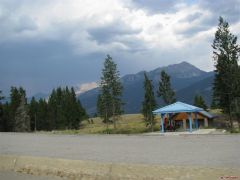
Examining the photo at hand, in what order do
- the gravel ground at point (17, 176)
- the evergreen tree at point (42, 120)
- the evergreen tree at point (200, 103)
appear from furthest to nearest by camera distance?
1. the evergreen tree at point (42, 120)
2. the evergreen tree at point (200, 103)
3. the gravel ground at point (17, 176)

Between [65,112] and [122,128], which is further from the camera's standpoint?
[65,112]

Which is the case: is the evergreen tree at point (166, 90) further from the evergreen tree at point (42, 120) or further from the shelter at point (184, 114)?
the evergreen tree at point (42, 120)

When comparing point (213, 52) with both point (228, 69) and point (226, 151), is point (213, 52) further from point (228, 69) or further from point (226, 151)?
point (226, 151)

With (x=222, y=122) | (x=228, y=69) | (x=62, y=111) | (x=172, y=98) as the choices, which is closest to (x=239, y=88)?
(x=228, y=69)

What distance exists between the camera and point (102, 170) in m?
9.34

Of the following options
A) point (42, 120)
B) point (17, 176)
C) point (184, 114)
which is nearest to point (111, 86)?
point (184, 114)

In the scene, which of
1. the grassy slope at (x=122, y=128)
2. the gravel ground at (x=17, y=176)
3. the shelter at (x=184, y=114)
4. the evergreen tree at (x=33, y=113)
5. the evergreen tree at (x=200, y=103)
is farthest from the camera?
the evergreen tree at (x=33, y=113)

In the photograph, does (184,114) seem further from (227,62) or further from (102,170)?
(102,170)

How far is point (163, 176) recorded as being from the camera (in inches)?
320

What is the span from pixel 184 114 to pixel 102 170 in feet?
156

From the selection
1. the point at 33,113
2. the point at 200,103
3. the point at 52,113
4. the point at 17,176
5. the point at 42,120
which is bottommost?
the point at 17,176

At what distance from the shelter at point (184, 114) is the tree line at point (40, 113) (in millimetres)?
47738

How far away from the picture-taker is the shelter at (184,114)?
43188 mm

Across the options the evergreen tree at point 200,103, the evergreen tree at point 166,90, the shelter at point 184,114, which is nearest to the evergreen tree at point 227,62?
the shelter at point 184,114
